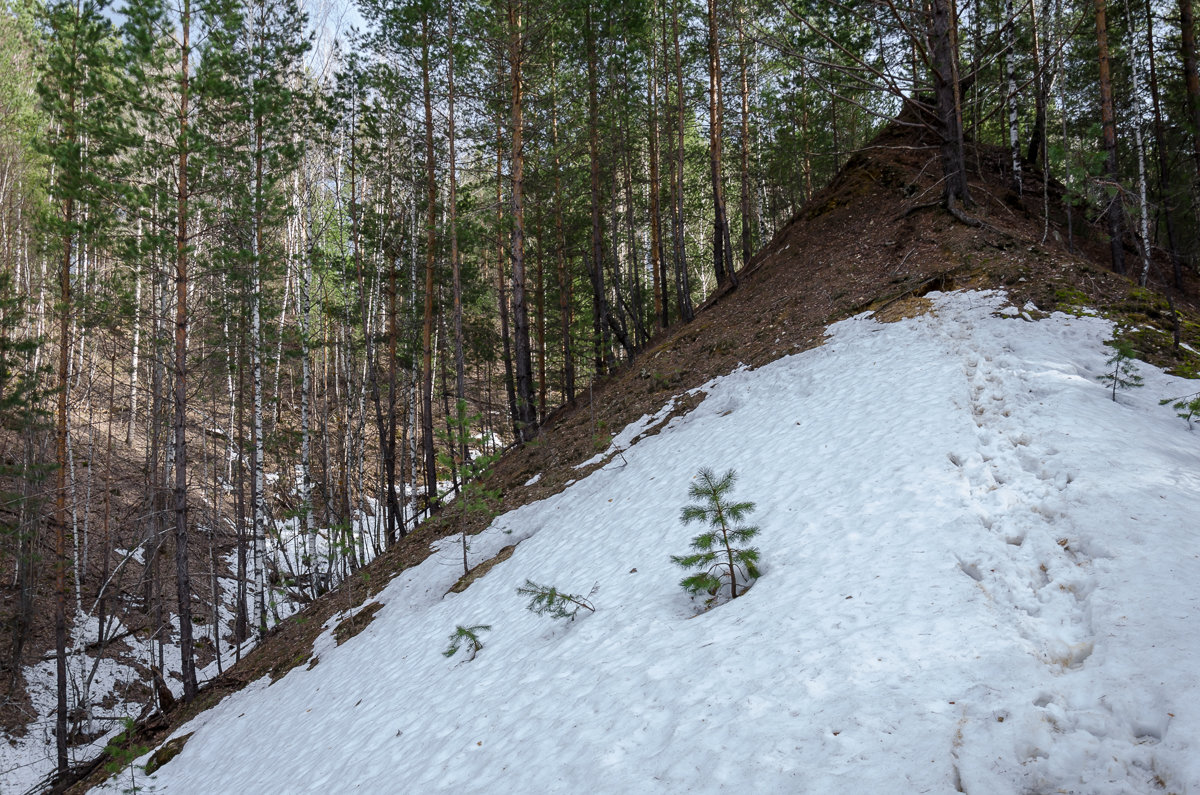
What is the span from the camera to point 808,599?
13.6 ft

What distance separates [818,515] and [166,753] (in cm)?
994

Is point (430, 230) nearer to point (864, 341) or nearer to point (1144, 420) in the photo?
point (864, 341)

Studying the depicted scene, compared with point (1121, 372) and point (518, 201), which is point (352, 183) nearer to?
point (518, 201)

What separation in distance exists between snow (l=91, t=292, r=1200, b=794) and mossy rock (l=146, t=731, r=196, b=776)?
1.36 ft

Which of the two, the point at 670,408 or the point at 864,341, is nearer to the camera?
the point at 864,341

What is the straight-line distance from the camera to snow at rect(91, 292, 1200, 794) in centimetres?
278

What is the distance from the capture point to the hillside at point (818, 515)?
3438 millimetres

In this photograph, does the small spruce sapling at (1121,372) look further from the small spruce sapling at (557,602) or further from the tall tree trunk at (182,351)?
the tall tree trunk at (182,351)

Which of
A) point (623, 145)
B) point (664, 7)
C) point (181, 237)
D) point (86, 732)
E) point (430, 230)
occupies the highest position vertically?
point (664, 7)

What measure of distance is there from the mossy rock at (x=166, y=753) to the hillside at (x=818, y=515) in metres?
0.45

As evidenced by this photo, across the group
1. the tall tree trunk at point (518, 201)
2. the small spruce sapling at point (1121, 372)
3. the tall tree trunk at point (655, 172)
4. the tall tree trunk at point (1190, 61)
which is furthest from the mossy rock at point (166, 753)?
the tall tree trunk at point (1190, 61)

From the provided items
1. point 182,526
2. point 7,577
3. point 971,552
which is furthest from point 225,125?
point 7,577

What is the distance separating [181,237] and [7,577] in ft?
41.4

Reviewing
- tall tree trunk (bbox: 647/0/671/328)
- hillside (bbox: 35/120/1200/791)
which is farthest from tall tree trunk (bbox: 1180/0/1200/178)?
tall tree trunk (bbox: 647/0/671/328)
